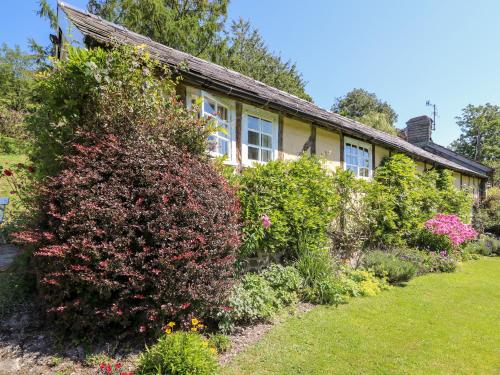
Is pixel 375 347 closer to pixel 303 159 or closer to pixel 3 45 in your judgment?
pixel 303 159

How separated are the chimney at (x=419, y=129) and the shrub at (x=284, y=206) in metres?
22.2

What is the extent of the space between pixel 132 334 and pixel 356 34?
11.0 m

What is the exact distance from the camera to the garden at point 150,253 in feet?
10.9

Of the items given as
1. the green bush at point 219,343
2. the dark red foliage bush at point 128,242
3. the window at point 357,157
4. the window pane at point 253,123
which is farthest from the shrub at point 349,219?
the dark red foliage bush at point 128,242

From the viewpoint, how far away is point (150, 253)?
342cm

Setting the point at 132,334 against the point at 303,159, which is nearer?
the point at 132,334

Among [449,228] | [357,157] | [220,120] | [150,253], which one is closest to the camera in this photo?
[150,253]

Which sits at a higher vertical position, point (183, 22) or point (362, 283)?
point (183, 22)

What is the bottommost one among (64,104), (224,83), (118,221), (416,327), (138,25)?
(416,327)

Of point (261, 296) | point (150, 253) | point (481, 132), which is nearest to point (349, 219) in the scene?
point (261, 296)

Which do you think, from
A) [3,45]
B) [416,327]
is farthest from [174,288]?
[3,45]

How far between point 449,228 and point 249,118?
24.4 feet

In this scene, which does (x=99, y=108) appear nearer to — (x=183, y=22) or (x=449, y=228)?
(x=449, y=228)

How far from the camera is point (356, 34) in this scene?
10.4 metres
